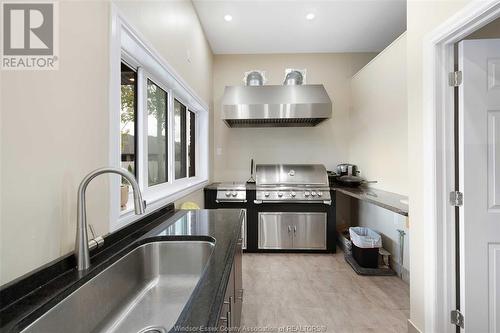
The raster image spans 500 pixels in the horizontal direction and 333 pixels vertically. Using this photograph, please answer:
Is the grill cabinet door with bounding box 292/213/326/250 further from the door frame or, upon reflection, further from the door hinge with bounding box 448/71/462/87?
the door hinge with bounding box 448/71/462/87

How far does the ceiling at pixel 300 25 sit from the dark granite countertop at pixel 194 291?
246 centimetres

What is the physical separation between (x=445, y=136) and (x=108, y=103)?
1854 mm

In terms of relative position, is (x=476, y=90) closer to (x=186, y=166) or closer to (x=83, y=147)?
(x=83, y=147)

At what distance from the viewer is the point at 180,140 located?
9.08 feet

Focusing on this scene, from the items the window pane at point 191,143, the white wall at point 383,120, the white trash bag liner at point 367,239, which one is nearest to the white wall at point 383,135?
the white wall at point 383,120

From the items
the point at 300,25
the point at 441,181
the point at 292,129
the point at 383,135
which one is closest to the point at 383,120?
the point at 383,135

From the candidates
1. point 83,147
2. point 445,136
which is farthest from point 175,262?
point 445,136

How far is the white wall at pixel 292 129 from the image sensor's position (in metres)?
3.80

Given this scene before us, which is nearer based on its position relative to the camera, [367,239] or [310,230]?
[367,239]

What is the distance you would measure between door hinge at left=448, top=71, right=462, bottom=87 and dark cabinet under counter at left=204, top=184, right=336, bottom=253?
2.03 m

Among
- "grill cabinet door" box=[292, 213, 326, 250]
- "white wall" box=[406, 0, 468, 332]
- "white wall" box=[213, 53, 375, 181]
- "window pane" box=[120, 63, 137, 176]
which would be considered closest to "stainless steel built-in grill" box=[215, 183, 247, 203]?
"white wall" box=[213, 53, 375, 181]

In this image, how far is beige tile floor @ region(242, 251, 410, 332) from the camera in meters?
1.80

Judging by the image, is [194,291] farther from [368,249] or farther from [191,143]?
[191,143]

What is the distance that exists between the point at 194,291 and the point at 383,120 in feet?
9.76
